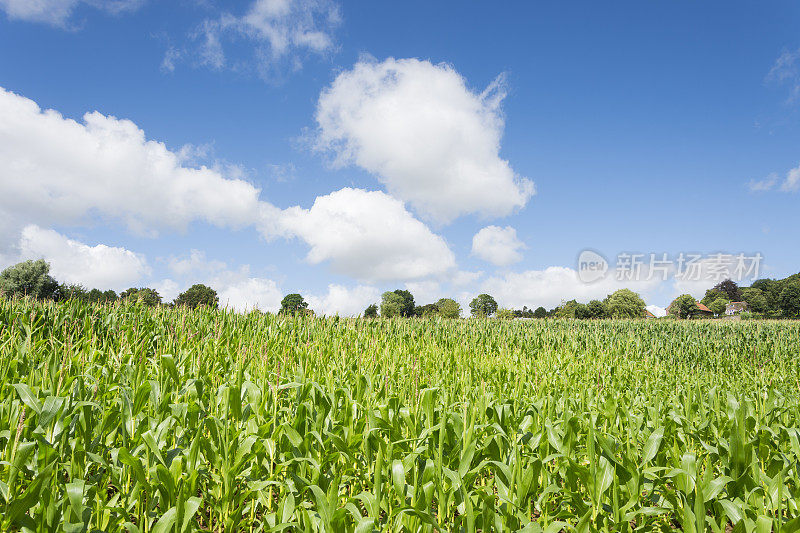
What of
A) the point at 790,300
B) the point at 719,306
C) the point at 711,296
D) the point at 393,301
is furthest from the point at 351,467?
the point at 711,296

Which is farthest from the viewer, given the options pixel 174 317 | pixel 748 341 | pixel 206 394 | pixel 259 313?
pixel 748 341

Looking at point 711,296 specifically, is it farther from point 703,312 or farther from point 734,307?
point 703,312

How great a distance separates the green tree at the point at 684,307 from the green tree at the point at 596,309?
2141 centimetres

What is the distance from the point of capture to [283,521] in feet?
8.04

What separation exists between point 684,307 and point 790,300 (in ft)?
62.1

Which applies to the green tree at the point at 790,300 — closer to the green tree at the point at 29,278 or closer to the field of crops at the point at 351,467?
the field of crops at the point at 351,467

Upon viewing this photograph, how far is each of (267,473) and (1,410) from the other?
2.28m

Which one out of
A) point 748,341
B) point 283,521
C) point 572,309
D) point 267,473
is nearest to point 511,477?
point 283,521

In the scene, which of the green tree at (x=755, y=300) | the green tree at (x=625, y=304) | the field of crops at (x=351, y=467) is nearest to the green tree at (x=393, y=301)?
the green tree at (x=625, y=304)

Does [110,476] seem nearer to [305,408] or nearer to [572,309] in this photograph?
[305,408]

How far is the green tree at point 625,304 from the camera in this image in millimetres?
92250

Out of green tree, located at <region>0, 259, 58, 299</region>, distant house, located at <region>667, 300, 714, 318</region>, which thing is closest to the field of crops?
green tree, located at <region>0, 259, 58, 299</region>

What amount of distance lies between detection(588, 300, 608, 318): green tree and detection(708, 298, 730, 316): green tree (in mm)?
38599

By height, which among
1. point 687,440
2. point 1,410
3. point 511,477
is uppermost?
point 1,410
